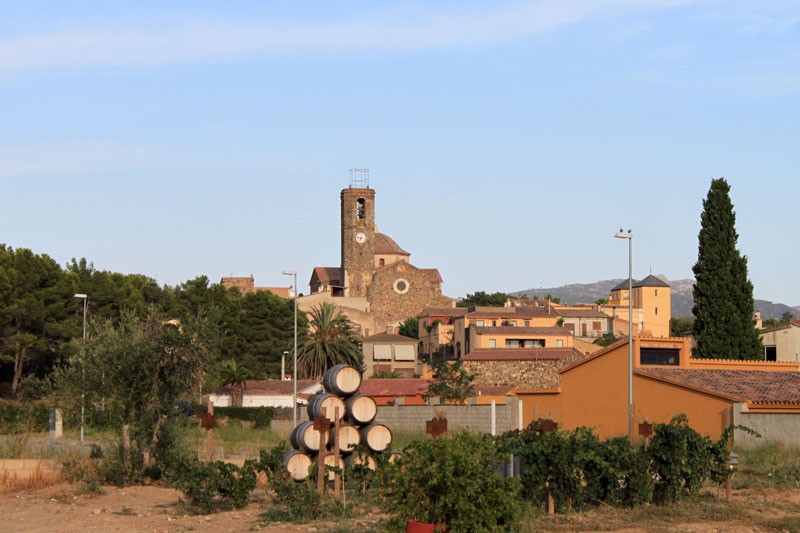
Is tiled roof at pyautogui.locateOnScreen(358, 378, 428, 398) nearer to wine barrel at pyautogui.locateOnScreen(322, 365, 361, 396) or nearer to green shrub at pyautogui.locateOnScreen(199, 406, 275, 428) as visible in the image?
green shrub at pyautogui.locateOnScreen(199, 406, 275, 428)

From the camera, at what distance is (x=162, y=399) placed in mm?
25188

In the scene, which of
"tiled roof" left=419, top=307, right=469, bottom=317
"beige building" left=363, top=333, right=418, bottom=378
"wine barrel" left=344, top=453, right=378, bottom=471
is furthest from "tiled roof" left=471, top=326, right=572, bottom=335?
"wine barrel" left=344, top=453, right=378, bottom=471

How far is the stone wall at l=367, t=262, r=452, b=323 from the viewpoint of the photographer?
128375 millimetres

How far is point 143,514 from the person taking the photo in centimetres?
1991

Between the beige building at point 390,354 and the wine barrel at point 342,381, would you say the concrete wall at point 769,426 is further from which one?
the beige building at point 390,354

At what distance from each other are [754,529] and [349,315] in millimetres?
104780

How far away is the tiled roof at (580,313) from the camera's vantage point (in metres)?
113

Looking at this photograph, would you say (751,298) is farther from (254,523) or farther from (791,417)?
(254,523)

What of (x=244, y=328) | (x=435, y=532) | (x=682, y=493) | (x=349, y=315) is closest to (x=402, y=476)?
(x=435, y=532)

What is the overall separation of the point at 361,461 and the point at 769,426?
60.0 ft

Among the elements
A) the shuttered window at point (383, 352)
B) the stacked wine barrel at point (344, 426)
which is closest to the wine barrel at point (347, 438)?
the stacked wine barrel at point (344, 426)

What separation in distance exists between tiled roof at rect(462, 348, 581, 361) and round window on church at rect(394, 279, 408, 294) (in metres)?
52.5

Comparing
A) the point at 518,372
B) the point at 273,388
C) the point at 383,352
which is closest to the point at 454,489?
the point at 273,388

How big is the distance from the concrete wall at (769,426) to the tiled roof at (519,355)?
37.8m
